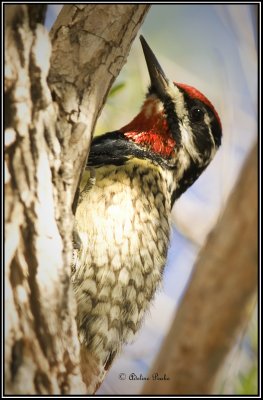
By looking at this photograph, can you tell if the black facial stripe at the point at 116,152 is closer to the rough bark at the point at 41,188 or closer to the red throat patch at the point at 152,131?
the red throat patch at the point at 152,131

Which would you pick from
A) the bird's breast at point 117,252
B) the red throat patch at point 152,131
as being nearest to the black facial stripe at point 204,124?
the red throat patch at point 152,131

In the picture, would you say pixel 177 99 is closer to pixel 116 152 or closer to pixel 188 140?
pixel 188 140

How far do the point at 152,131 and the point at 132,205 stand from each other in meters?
0.43

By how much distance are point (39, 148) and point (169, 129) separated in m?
1.14

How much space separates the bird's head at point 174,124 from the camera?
2555 millimetres

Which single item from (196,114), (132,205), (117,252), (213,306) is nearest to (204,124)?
(196,114)

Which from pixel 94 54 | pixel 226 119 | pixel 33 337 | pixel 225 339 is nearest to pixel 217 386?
pixel 225 339

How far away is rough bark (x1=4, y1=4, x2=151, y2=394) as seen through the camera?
4.73ft

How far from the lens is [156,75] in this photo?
2.62m

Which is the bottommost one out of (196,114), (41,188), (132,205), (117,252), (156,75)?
(117,252)

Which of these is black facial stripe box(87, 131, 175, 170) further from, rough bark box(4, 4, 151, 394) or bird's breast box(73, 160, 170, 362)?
rough bark box(4, 4, 151, 394)

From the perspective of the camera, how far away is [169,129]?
259 cm

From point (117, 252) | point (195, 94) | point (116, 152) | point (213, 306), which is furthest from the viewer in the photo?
point (195, 94)

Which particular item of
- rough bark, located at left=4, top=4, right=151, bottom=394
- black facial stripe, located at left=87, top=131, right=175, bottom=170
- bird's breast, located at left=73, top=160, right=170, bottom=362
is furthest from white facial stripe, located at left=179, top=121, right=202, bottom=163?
rough bark, located at left=4, top=4, right=151, bottom=394
